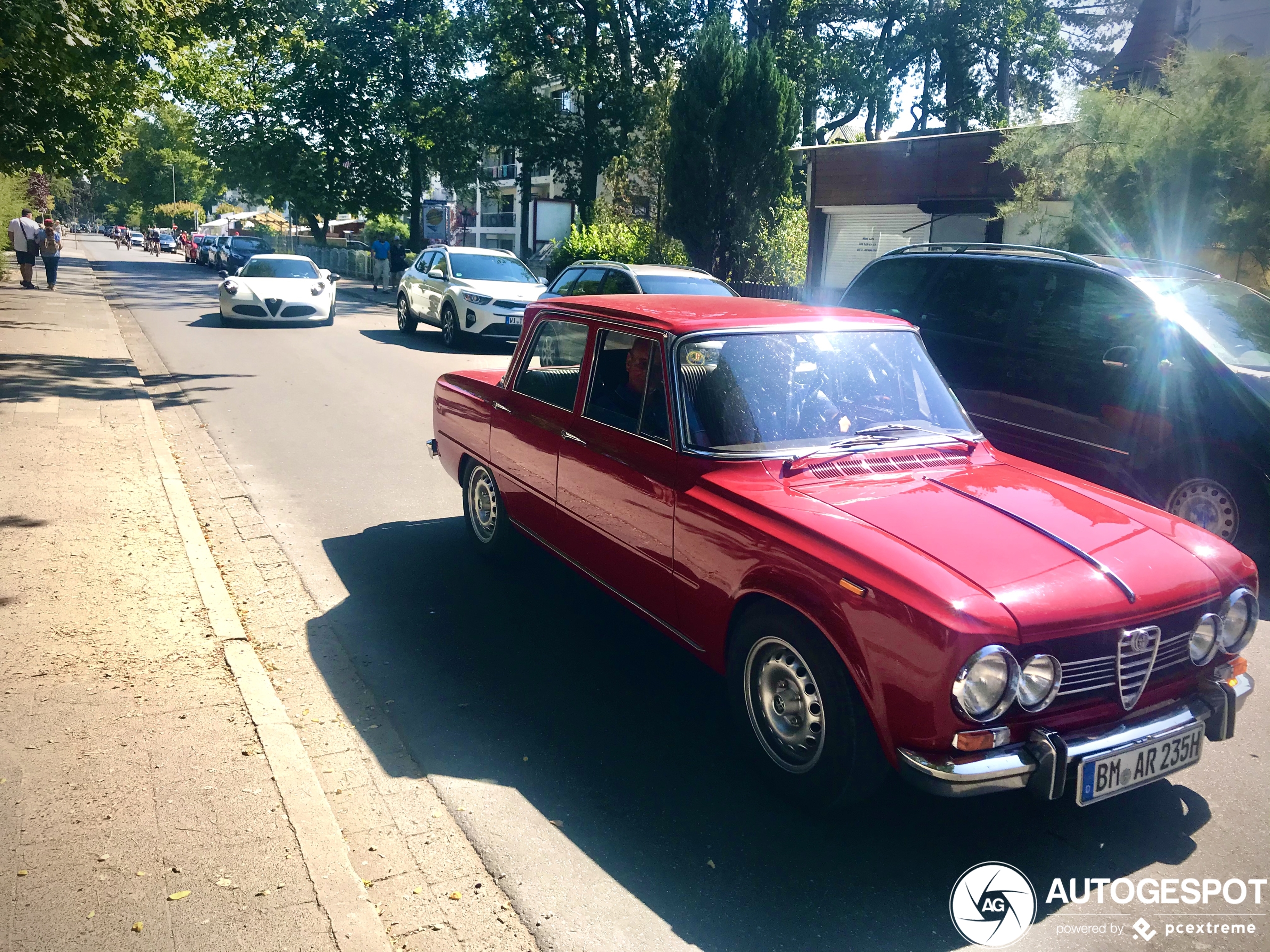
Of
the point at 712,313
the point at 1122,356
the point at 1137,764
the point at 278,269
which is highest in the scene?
the point at 278,269

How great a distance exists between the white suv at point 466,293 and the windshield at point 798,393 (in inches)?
518

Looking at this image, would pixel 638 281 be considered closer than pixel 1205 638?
No

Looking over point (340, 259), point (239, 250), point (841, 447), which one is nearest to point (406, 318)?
Result: point (841, 447)

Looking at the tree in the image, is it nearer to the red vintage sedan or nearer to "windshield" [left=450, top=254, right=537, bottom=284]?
"windshield" [left=450, top=254, right=537, bottom=284]

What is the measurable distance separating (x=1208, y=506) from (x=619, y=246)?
21675 mm

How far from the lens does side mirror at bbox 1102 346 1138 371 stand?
6.93m

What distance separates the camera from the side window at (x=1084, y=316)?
23.2ft

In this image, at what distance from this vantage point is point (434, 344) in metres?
19.4

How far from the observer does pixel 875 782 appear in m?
3.60

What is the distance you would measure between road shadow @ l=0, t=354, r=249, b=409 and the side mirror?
9.88 meters

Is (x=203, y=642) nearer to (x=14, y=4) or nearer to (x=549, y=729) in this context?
(x=549, y=729)

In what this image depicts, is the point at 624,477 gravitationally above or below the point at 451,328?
below

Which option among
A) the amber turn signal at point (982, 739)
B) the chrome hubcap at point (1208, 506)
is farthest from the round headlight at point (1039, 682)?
the chrome hubcap at point (1208, 506)

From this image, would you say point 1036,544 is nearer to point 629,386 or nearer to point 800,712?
point 800,712
